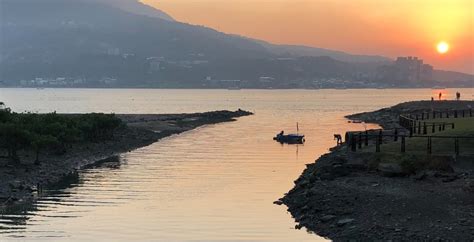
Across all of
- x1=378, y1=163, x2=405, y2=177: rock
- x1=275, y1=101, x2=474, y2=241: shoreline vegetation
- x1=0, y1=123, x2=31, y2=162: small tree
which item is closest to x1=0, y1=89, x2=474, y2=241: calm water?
x1=275, y1=101, x2=474, y2=241: shoreline vegetation

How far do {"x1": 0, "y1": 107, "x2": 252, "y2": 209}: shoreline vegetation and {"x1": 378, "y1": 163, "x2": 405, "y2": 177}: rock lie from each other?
16456mm

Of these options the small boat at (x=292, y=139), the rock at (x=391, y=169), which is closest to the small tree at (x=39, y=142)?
the rock at (x=391, y=169)

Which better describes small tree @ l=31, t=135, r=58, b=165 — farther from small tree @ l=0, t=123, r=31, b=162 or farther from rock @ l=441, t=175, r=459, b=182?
rock @ l=441, t=175, r=459, b=182

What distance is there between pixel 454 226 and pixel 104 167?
30.6m

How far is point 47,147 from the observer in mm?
47969

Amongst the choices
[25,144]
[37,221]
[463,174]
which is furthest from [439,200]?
[25,144]

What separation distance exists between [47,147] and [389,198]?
29374mm

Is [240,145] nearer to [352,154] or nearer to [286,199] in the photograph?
[352,154]

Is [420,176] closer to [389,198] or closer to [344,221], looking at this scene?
[389,198]

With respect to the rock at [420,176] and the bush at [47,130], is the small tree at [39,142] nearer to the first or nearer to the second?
the bush at [47,130]

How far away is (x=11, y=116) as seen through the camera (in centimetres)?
4831

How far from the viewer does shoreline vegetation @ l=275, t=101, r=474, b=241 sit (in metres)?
21.7

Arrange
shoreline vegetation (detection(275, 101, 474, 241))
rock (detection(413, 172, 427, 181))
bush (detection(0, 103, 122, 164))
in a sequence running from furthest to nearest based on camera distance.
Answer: bush (detection(0, 103, 122, 164)) → rock (detection(413, 172, 427, 181)) → shoreline vegetation (detection(275, 101, 474, 241))

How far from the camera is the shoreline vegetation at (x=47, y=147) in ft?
120
